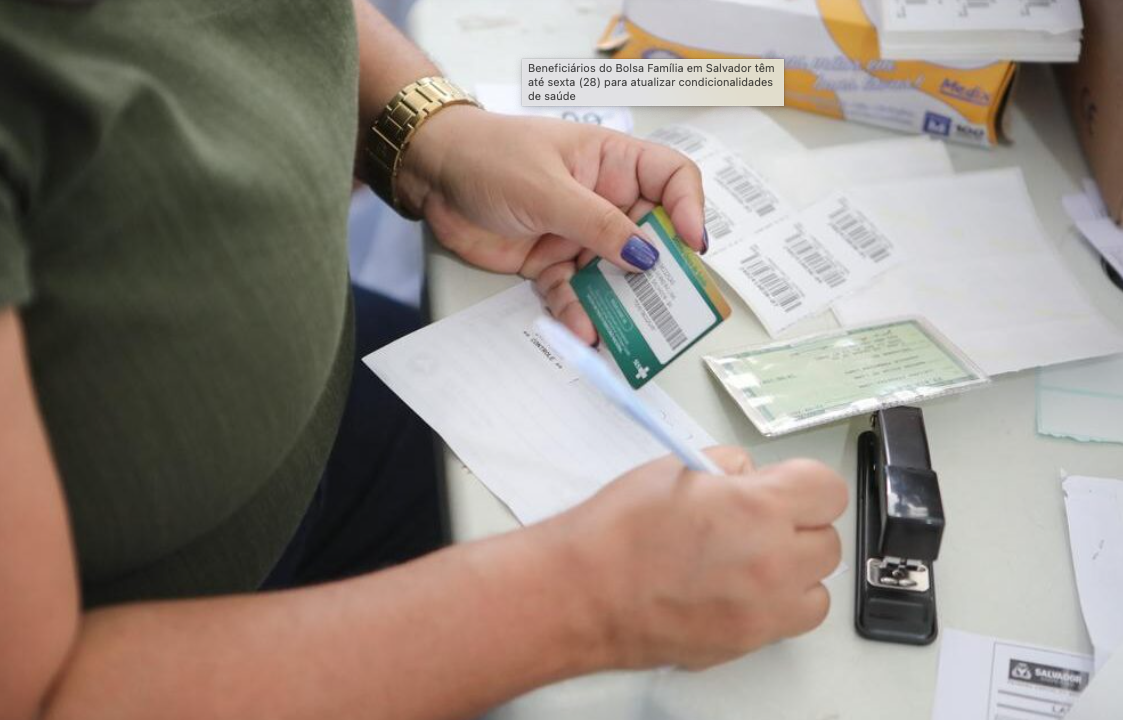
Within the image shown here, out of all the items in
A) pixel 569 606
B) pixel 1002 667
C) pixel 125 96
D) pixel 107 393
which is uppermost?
pixel 125 96

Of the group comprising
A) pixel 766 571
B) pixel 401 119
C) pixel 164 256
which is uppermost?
pixel 164 256

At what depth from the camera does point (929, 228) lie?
992 millimetres

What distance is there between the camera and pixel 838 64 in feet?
3.54

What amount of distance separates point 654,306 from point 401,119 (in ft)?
0.94

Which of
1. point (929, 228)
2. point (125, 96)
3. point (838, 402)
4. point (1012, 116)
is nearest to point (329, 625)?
point (125, 96)

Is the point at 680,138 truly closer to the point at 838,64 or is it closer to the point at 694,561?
the point at 838,64

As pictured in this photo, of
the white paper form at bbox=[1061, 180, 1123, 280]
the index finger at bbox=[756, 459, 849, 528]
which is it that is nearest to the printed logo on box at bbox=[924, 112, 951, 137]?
the white paper form at bbox=[1061, 180, 1123, 280]

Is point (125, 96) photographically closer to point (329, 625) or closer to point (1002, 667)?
point (329, 625)

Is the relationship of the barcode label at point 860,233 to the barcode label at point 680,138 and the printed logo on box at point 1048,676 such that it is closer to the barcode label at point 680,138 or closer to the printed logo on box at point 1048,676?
the barcode label at point 680,138

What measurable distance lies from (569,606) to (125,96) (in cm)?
36

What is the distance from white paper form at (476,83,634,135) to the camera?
1.08 metres

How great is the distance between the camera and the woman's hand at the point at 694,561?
0.63 m

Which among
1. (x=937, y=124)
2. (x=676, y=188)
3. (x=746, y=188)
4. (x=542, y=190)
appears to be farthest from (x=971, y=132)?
(x=542, y=190)

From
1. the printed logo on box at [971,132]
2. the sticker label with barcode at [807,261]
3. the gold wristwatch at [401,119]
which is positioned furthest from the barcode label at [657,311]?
the printed logo on box at [971,132]
